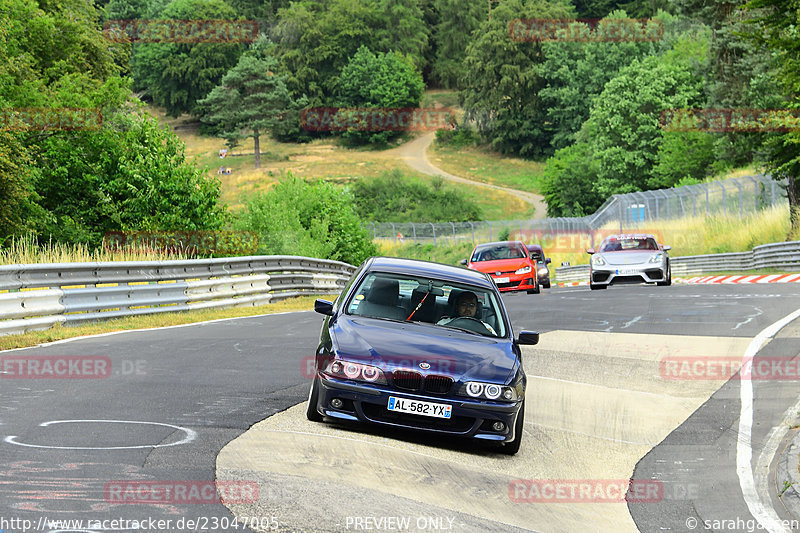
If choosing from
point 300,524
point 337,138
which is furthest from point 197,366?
point 337,138

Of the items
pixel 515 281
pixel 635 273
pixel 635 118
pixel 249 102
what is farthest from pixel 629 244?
pixel 249 102

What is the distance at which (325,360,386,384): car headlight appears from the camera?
811 centimetres

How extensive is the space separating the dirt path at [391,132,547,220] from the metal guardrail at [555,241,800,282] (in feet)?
191

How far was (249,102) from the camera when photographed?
440ft

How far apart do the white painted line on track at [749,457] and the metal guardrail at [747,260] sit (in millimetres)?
20047

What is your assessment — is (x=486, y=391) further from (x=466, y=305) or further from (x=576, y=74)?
(x=576, y=74)

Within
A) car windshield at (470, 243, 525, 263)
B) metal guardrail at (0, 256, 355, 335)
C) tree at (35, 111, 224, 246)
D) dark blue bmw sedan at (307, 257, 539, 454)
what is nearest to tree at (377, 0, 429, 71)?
tree at (35, 111, 224, 246)

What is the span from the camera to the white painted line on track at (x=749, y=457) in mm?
6914

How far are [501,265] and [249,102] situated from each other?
361 feet

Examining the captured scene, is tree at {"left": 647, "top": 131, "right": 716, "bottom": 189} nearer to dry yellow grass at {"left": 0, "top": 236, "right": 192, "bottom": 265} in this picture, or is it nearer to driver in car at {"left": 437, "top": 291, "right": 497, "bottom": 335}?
dry yellow grass at {"left": 0, "top": 236, "right": 192, "bottom": 265}

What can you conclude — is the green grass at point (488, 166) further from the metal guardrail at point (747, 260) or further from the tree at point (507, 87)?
the metal guardrail at point (747, 260)

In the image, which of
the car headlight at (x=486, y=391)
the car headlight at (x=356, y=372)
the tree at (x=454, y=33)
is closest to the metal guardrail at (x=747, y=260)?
the car headlight at (x=486, y=391)

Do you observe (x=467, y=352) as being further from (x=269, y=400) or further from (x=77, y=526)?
(x=77, y=526)

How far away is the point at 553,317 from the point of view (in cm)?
2011
